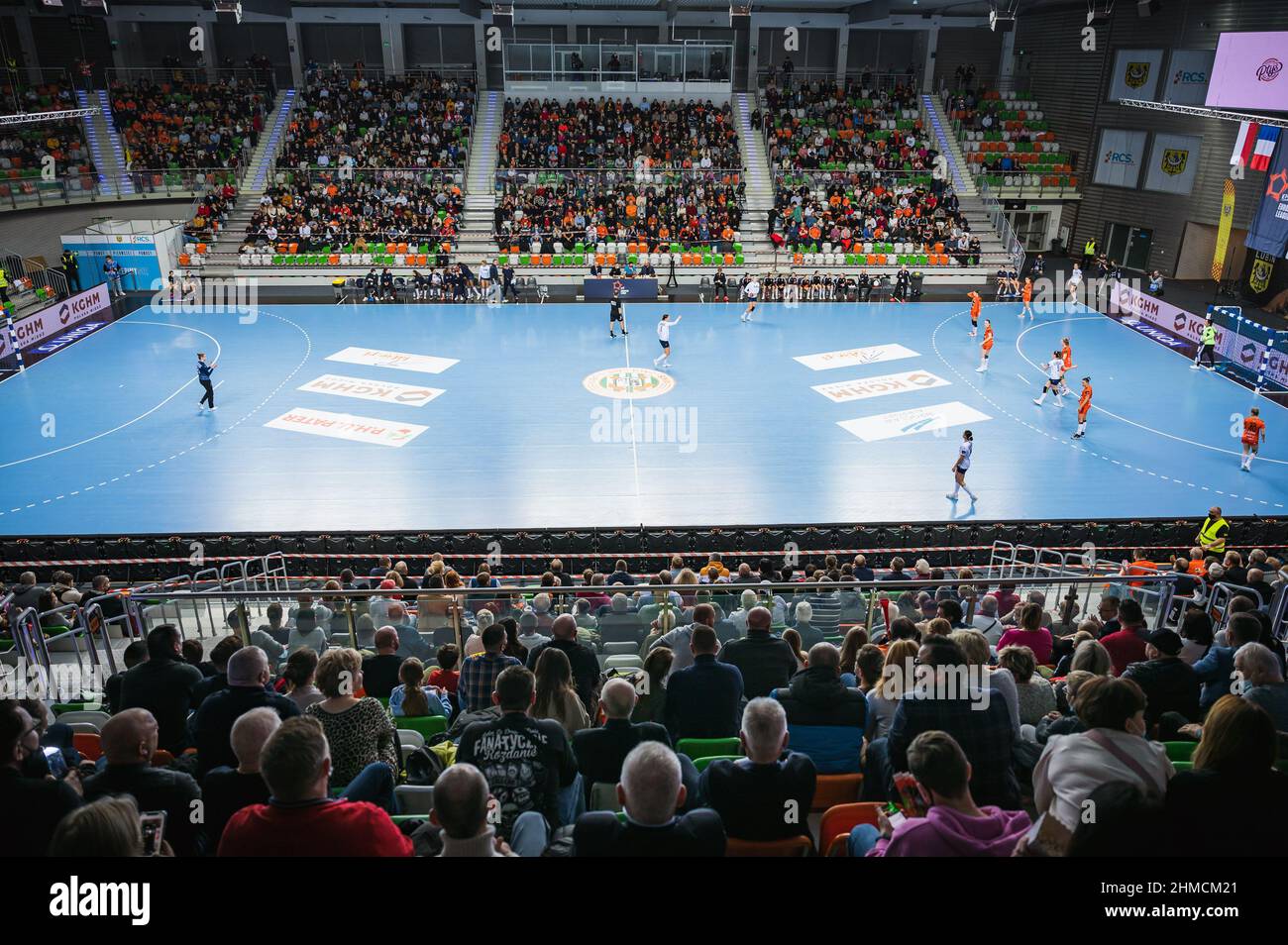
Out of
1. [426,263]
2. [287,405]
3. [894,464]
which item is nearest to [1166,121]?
[894,464]

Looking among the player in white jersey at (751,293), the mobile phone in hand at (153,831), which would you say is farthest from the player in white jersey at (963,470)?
the mobile phone in hand at (153,831)

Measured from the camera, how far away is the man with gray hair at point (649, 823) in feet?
10.9

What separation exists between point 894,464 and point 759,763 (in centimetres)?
1432

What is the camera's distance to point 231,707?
15.4ft

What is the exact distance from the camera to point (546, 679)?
512 centimetres

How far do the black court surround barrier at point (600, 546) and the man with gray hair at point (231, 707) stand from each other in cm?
838

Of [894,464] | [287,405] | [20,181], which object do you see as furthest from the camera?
[20,181]

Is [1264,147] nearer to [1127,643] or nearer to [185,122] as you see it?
[1127,643]

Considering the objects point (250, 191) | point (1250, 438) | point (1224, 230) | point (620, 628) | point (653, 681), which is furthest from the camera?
point (250, 191)

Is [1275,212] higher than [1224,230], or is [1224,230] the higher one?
[1275,212]

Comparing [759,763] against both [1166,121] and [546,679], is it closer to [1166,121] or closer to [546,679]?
[546,679]

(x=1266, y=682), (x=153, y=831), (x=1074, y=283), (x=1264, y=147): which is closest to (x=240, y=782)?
(x=153, y=831)

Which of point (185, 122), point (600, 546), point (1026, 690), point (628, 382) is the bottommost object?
point (600, 546)

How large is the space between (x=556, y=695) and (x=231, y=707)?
1783mm
